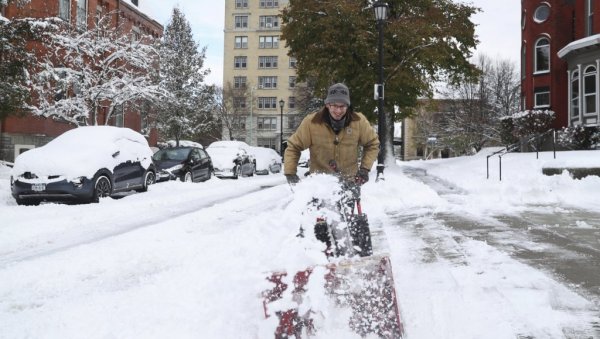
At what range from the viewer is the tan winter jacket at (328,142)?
14.2ft

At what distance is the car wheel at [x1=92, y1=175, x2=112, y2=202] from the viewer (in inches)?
437

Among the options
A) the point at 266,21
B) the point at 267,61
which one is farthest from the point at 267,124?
the point at 266,21

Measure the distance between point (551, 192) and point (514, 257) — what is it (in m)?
7.13

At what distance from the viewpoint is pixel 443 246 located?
21.0 feet

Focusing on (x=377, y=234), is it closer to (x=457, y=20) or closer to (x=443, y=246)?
(x=443, y=246)

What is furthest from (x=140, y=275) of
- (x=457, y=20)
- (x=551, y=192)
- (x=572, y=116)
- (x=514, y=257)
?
(x=572, y=116)

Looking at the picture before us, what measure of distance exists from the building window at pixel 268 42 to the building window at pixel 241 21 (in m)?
3.35

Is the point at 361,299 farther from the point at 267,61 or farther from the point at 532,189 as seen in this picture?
the point at 267,61

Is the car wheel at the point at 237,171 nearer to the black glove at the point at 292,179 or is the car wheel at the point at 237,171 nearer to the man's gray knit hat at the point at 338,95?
the black glove at the point at 292,179

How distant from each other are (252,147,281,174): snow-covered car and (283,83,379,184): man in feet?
77.5

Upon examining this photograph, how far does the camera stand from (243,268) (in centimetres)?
461

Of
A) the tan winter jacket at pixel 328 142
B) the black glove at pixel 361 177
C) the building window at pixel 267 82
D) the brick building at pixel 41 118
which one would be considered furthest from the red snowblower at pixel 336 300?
the building window at pixel 267 82

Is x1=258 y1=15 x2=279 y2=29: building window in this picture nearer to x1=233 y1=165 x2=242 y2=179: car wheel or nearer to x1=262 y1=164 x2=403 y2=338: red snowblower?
x1=233 y1=165 x2=242 y2=179: car wheel

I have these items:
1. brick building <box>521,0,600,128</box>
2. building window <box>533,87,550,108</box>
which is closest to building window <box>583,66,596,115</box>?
brick building <box>521,0,600,128</box>
